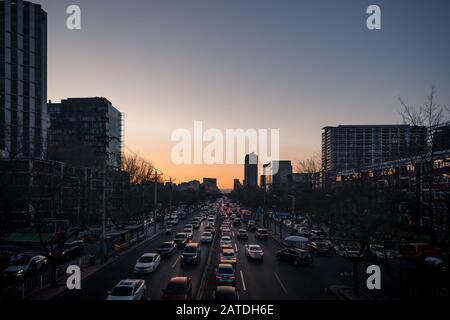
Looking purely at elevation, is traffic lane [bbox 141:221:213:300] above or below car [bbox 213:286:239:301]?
below

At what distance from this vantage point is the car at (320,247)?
3144 centimetres

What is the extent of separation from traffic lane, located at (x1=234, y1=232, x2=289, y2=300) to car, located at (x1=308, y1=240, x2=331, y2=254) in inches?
164

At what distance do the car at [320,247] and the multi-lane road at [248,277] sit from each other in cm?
77

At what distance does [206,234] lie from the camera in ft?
126

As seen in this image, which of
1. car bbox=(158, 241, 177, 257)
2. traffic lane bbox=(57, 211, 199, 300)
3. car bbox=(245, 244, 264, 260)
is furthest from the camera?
car bbox=(158, 241, 177, 257)

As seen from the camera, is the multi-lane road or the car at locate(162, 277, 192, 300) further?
the multi-lane road

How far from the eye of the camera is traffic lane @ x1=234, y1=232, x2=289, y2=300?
689 inches

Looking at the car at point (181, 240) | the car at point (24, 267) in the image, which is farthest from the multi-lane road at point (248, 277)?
the car at point (24, 267)

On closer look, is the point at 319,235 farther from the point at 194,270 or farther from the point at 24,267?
the point at 24,267

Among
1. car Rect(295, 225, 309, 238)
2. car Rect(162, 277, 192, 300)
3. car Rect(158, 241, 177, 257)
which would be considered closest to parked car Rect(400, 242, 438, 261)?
car Rect(162, 277, 192, 300)

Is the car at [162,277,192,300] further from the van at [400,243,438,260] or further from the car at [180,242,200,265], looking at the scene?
the van at [400,243,438,260]
